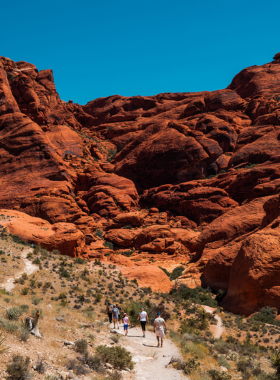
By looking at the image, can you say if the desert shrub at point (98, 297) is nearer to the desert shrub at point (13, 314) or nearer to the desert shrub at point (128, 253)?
the desert shrub at point (13, 314)

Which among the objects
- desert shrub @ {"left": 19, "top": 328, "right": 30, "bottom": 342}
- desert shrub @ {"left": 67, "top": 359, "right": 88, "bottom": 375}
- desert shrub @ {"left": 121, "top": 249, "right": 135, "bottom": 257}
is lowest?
desert shrub @ {"left": 67, "top": 359, "right": 88, "bottom": 375}

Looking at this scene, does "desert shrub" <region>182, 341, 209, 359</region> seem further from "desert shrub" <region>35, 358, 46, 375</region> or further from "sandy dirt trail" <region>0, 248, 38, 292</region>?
"sandy dirt trail" <region>0, 248, 38, 292</region>

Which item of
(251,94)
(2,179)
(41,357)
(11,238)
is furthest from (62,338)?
(251,94)

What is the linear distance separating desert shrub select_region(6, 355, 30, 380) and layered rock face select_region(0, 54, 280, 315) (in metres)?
17.3

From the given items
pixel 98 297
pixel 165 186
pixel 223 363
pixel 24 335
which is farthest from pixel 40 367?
pixel 165 186

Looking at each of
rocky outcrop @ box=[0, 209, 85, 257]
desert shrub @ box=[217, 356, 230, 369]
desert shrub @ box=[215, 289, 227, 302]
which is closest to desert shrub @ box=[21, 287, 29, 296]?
desert shrub @ box=[217, 356, 230, 369]

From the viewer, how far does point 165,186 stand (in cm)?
5091

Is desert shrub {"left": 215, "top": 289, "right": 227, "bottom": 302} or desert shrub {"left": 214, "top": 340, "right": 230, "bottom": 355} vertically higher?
desert shrub {"left": 215, "top": 289, "right": 227, "bottom": 302}

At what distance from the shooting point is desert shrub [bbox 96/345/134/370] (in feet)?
32.4

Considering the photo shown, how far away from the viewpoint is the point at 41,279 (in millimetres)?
20047

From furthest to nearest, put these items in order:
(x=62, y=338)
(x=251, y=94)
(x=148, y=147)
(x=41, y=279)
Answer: (x=251, y=94) < (x=148, y=147) < (x=41, y=279) < (x=62, y=338)

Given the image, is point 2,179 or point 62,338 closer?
point 62,338

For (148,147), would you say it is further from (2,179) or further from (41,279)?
(41,279)

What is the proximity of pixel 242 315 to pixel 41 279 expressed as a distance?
Result: 13807 mm
